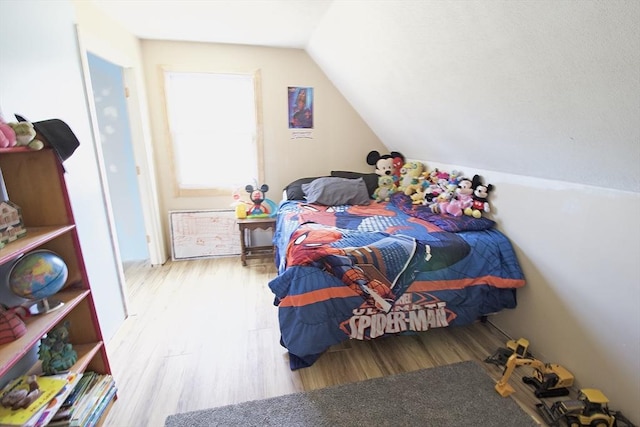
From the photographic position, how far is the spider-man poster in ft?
10.8

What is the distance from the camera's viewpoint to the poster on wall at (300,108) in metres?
3.29

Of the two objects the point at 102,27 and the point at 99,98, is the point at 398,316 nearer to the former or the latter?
the point at 102,27

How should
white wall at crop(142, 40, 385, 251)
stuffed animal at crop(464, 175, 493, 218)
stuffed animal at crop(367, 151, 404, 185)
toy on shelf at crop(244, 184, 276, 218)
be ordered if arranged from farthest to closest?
stuffed animal at crop(367, 151, 404, 185)
toy on shelf at crop(244, 184, 276, 218)
white wall at crop(142, 40, 385, 251)
stuffed animal at crop(464, 175, 493, 218)

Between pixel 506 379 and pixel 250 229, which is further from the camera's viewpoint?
pixel 250 229

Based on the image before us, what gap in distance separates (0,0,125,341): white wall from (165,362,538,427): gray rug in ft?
3.62

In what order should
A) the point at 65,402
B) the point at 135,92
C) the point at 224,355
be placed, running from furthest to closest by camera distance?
the point at 135,92 < the point at 224,355 < the point at 65,402

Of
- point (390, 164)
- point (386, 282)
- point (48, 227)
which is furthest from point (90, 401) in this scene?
point (390, 164)

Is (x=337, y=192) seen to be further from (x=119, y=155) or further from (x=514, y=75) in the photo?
(x=119, y=155)

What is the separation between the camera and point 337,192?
9.77 feet

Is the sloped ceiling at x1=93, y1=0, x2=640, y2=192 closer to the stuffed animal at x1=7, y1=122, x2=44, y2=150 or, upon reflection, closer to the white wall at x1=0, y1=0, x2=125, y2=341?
the white wall at x1=0, y1=0, x2=125, y2=341

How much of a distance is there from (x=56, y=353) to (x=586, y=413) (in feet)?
7.87

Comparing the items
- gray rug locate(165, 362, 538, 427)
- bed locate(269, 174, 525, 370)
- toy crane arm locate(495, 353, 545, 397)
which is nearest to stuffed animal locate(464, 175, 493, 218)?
bed locate(269, 174, 525, 370)

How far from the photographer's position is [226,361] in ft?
5.88

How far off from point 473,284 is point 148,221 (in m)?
3.04
